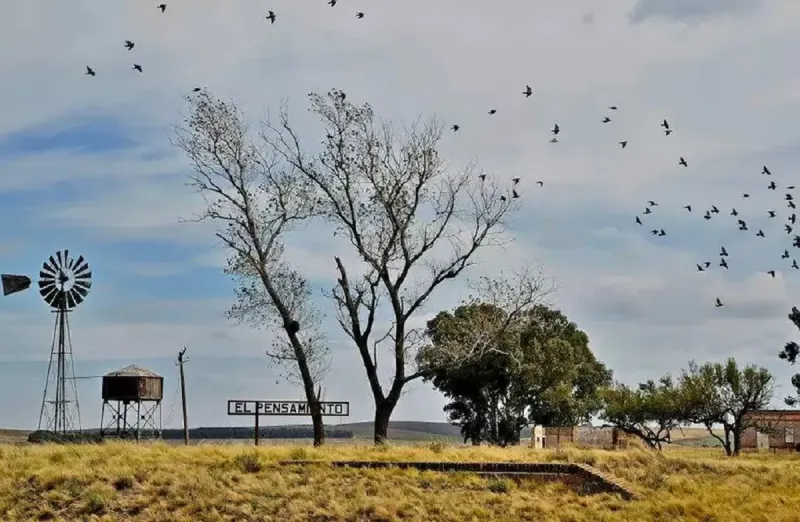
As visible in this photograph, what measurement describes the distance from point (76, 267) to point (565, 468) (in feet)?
92.3

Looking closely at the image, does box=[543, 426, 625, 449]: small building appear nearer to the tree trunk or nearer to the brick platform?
the tree trunk

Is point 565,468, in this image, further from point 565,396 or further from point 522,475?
point 565,396

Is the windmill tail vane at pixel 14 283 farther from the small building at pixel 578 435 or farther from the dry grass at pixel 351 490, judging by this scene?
the small building at pixel 578 435

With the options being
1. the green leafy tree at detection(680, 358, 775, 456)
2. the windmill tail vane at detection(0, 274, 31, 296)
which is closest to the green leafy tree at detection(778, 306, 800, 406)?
the green leafy tree at detection(680, 358, 775, 456)

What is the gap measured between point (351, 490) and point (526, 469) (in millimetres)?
5027

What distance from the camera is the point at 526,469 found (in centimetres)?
3020

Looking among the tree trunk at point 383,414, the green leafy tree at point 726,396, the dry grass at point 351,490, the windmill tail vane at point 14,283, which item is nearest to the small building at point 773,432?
the green leafy tree at point 726,396

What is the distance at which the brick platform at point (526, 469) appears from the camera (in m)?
28.8

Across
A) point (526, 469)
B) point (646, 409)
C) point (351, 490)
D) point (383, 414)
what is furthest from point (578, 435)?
point (351, 490)

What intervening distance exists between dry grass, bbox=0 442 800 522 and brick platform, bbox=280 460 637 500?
1.94 ft

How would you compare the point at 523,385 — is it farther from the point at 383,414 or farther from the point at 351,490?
the point at 351,490

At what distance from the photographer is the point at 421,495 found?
2780 centimetres

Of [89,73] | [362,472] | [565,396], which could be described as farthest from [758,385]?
[89,73]

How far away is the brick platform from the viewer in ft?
94.6
